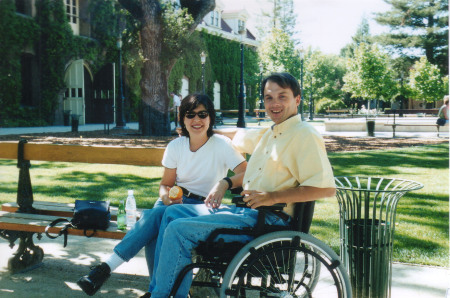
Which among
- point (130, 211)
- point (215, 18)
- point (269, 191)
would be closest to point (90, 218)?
point (130, 211)

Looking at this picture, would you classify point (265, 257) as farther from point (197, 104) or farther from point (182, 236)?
point (197, 104)

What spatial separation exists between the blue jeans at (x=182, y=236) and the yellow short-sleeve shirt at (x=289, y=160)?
0.68ft

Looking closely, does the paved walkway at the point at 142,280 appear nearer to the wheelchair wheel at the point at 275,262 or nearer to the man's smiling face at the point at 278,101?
the wheelchair wheel at the point at 275,262

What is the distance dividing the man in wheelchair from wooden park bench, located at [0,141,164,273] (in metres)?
1.07

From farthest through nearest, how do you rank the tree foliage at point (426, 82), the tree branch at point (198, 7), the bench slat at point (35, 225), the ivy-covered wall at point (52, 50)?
the tree foliage at point (426, 82) → the ivy-covered wall at point (52, 50) → the tree branch at point (198, 7) → the bench slat at point (35, 225)

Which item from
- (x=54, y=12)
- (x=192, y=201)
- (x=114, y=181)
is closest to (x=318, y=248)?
(x=192, y=201)

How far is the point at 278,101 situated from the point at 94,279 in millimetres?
1522

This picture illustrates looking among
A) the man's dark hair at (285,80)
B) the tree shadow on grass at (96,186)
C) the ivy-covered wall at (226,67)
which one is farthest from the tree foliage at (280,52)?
the man's dark hair at (285,80)

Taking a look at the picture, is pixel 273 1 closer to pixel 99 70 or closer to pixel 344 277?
pixel 99 70

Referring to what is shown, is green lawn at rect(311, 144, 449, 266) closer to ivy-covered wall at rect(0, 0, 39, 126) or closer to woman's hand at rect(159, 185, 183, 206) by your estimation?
woman's hand at rect(159, 185, 183, 206)

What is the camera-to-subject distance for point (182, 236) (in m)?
2.67

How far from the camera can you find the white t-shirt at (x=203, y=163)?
3430 mm

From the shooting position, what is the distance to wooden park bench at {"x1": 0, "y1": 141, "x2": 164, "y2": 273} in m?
3.81

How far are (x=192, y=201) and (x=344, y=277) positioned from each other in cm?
123
